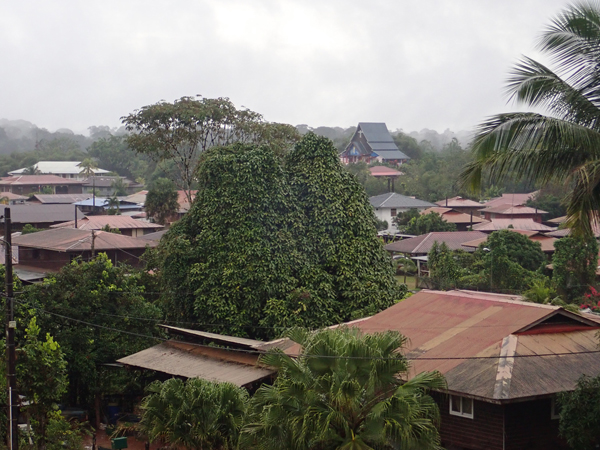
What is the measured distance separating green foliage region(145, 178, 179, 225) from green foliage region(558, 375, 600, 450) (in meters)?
43.2

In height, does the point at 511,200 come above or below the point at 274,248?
above

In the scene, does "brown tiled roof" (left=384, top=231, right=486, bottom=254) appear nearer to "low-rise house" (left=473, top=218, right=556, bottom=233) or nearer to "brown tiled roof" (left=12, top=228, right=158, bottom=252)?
"low-rise house" (left=473, top=218, right=556, bottom=233)

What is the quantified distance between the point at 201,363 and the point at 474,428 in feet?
23.8

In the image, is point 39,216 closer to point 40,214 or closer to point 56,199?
point 40,214

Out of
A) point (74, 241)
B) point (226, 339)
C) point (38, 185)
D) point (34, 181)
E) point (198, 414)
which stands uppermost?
point (34, 181)

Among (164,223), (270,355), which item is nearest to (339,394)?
(270,355)

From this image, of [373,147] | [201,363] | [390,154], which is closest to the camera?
[201,363]

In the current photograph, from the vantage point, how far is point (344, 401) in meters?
10.6

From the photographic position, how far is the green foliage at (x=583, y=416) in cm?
1151

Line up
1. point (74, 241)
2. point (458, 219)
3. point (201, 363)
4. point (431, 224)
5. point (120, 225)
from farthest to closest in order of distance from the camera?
point (458, 219), point (431, 224), point (120, 225), point (74, 241), point (201, 363)

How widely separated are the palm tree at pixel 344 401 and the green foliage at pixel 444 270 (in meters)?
24.7

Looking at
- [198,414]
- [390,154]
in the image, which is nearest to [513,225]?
[198,414]

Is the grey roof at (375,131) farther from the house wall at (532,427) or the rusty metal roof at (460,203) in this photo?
the house wall at (532,427)

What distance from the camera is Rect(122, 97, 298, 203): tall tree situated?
3625 centimetres
